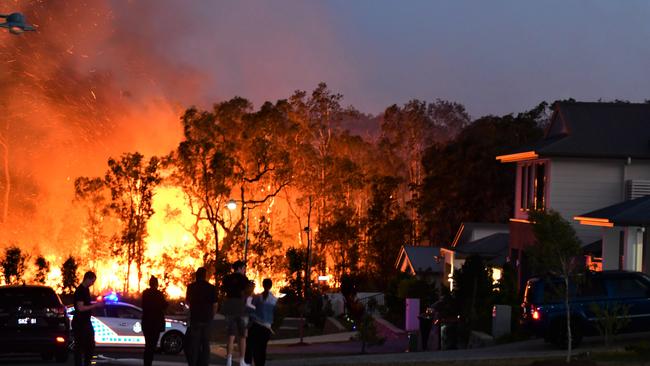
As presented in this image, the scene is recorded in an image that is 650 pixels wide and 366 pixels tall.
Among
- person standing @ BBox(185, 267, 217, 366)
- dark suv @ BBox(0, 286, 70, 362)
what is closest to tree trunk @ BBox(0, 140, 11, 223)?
dark suv @ BBox(0, 286, 70, 362)

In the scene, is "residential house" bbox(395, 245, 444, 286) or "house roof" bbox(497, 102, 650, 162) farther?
"residential house" bbox(395, 245, 444, 286)

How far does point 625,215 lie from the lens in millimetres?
30234

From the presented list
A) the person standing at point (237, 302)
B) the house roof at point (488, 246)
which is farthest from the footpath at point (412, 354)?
the house roof at point (488, 246)

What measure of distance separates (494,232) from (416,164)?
38.4m

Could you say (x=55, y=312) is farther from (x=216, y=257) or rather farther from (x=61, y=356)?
(x=216, y=257)

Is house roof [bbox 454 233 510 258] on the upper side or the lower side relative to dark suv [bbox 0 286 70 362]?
upper

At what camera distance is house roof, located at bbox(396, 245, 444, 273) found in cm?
6019

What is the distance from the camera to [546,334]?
25297 millimetres

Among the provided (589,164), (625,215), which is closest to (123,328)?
(625,215)

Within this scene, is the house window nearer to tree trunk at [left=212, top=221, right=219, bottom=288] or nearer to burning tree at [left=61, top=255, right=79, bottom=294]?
tree trunk at [left=212, top=221, right=219, bottom=288]

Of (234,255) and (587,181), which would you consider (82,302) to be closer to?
(587,181)

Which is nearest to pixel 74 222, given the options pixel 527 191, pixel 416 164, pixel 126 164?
pixel 126 164

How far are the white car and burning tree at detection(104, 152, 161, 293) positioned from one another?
38632 millimetres

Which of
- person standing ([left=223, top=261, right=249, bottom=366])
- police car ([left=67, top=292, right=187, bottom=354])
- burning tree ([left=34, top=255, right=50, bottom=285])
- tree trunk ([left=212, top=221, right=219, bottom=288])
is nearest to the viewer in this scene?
person standing ([left=223, top=261, right=249, bottom=366])
